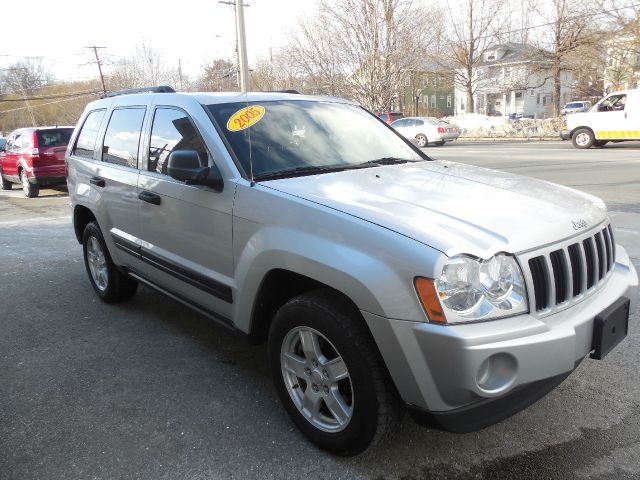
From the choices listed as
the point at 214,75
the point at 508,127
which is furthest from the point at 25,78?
the point at 508,127

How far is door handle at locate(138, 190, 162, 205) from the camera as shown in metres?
3.56

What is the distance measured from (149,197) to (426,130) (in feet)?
78.8

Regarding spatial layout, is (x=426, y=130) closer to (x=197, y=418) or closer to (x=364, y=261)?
(x=197, y=418)

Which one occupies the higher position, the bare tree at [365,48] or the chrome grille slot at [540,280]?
the bare tree at [365,48]

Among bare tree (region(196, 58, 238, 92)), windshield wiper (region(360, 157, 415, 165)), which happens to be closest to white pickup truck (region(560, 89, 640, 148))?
windshield wiper (region(360, 157, 415, 165))

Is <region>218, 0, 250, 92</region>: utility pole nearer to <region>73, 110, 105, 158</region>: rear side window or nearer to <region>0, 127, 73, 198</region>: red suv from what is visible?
<region>0, 127, 73, 198</region>: red suv

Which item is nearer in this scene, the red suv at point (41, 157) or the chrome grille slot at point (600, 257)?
the chrome grille slot at point (600, 257)

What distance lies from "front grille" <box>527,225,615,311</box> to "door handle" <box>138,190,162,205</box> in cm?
240

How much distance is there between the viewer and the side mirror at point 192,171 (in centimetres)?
295

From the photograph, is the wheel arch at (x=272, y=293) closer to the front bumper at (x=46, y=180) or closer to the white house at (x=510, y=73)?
the front bumper at (x=46, y=180)

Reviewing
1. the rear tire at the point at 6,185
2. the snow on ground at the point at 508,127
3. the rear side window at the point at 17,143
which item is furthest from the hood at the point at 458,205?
the snow on ground at the point at 508,127

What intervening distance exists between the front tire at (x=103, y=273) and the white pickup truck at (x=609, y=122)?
1807 centimetres

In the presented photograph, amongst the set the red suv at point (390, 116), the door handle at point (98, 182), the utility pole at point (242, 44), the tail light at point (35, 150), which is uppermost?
the utility pole at point (242, 44)

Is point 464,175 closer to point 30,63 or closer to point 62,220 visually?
point 62,220
